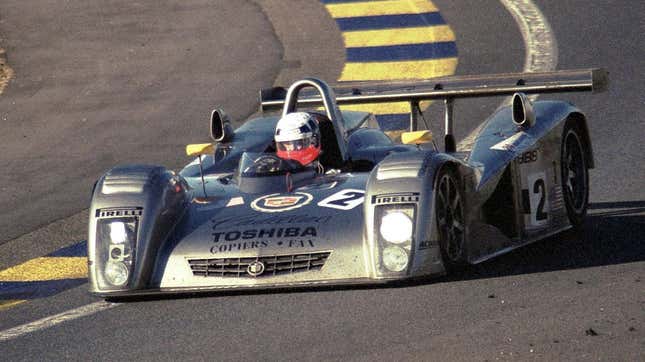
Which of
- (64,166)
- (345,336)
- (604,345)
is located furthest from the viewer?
(64,166)

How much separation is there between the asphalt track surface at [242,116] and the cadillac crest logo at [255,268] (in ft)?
0.67

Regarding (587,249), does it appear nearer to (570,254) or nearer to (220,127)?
(570,254)

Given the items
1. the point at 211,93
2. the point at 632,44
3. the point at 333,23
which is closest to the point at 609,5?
the point at 632,44

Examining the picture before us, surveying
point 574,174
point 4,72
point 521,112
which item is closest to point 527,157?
point 521,112

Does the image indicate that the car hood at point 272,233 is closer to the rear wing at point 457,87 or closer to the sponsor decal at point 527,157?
the sponsor decal at point 527,157

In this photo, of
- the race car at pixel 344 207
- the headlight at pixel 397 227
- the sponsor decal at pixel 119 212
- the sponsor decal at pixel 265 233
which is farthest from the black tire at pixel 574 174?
the sponsor decal at pixel 119 212

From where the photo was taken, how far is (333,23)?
818 inches

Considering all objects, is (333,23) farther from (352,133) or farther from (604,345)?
(604,345)

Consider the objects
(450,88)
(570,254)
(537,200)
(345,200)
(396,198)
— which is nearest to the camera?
(396,198)

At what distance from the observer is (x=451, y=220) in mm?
9406

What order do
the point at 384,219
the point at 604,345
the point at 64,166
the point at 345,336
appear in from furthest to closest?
the point at 64,166
the point at 384,219
the point at 345,336
the point at 604,345

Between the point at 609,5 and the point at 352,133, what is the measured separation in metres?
9.51

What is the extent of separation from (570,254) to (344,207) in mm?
1613

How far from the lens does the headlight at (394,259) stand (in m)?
8.89
